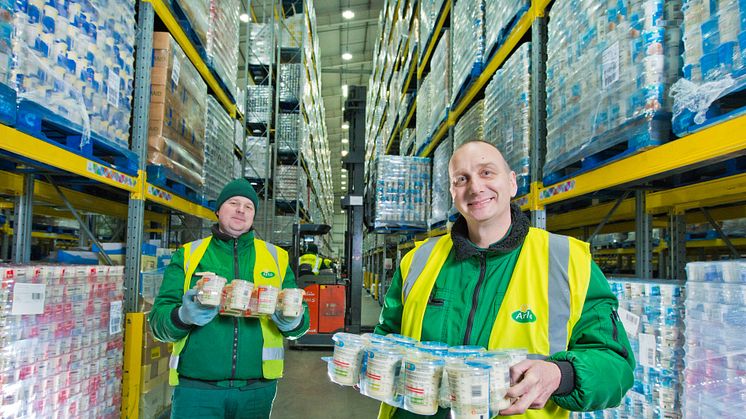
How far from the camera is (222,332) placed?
2.66 metres

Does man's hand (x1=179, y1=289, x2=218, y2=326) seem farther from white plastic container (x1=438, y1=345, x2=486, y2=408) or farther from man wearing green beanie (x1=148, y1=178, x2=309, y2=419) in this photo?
white plastic container (x1=438, y1=345, x2=486, y2=408)

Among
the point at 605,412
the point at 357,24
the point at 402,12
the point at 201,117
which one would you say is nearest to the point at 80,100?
the point at 201,117

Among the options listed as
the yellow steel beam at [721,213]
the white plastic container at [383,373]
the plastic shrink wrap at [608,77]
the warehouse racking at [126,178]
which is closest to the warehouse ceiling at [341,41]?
the warehouse racking at [126,178]

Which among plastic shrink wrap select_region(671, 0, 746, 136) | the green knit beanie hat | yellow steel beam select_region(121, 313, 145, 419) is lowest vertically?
yellow steel beam select_region(121, 313, 145, 419)

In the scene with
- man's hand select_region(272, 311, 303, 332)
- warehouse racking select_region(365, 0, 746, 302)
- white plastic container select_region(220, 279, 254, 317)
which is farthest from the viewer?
man's hand select_region(272, 311, 303, 332)

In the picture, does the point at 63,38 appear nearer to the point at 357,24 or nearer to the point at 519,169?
the point at 519,169

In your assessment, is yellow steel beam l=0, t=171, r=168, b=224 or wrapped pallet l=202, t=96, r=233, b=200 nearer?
yellow steel beam l=0, t=171, r=168, b=224

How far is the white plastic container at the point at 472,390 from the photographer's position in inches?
48.7

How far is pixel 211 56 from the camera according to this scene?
17.6 feet

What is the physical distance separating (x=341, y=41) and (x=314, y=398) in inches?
795

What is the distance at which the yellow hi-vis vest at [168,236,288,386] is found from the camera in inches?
104

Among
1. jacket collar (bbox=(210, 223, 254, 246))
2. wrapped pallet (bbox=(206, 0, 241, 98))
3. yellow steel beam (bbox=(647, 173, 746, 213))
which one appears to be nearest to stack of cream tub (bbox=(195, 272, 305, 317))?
jacket collar (bbox=(210, 223, 254, 246))

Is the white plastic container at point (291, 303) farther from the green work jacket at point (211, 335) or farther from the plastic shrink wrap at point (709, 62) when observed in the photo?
the plastic shrink wrap at point (709, 62)

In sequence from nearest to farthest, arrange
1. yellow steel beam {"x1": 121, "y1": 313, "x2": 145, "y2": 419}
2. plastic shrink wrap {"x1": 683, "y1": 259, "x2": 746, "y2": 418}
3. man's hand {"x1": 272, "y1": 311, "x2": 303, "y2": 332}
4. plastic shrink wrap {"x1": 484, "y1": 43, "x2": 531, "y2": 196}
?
plastic shrink wrap {"x1": 683, "y1": 259, "x2": 746, "y2": 418} → man's hand {"x1": 272, "y1": 311, "x2": 303, "y2": 332} → yellow steel beam {"x1": 121, "y1": 313, "x2": 145, "y2": 419} → plastic shrink wrap {"x1": 484, "y1": 43, "x2": 531, "y2": 196}
